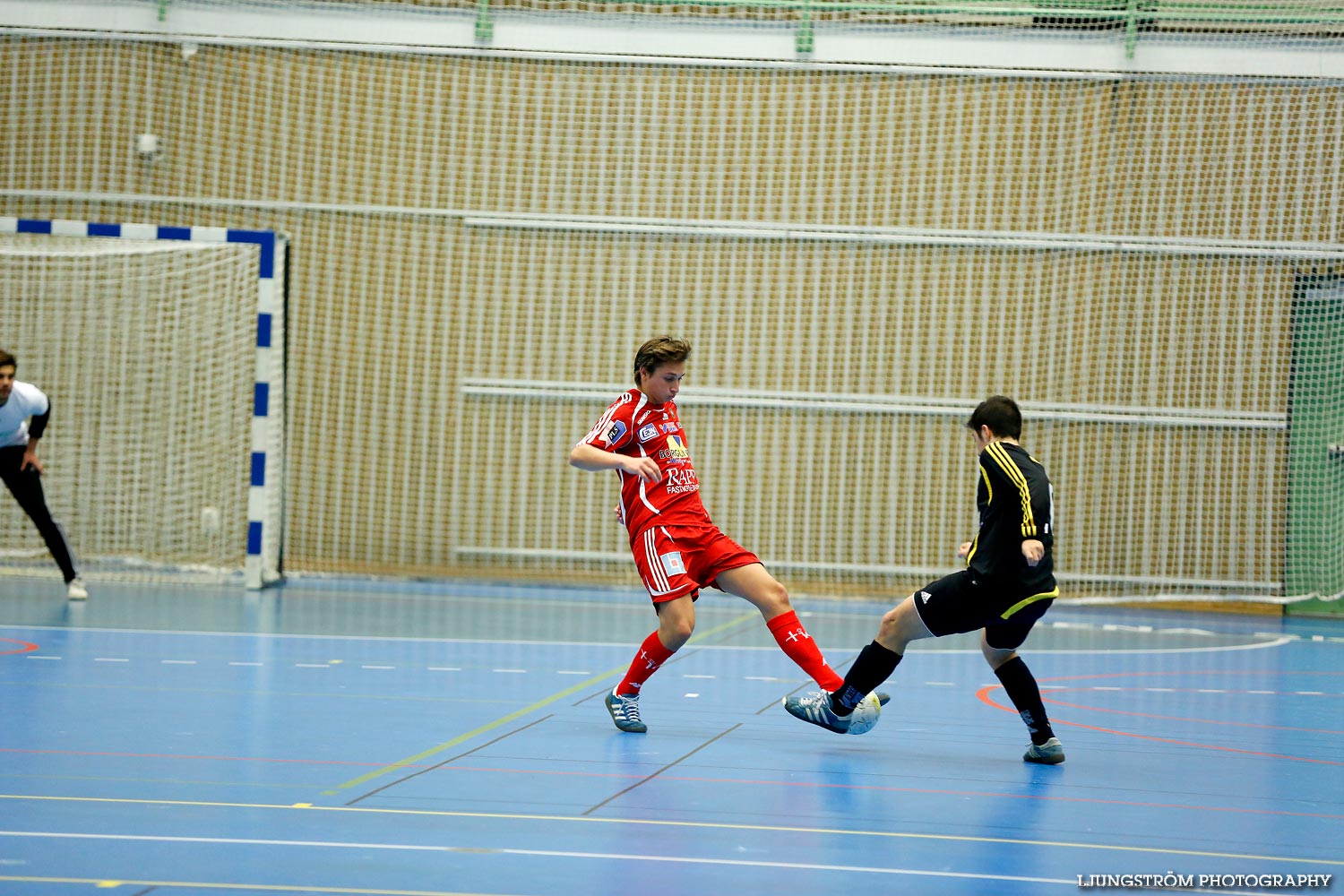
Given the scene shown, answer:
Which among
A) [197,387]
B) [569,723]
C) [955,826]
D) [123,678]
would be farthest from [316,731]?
[197,387]

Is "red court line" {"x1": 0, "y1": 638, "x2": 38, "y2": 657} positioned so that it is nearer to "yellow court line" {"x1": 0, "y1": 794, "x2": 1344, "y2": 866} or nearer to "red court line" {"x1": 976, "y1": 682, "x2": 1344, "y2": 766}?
"yellow court line" {"x1": 0, "y1": 794, "x2": 1344, "y2": 866}

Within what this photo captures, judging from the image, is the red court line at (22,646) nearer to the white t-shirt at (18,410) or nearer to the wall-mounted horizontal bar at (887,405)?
the white t-shirt at (18,410)

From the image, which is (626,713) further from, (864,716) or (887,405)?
(887,405)

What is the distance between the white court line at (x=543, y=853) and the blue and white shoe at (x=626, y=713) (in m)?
1.97

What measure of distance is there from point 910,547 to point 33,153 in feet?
30.4

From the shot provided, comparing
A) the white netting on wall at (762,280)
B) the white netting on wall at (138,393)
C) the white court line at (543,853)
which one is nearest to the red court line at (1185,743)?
the white court line at (543,853)

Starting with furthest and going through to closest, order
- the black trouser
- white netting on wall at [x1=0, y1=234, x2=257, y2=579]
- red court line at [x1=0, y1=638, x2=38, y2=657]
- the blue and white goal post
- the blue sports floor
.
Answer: white netting on wall at [x1=0, y1=234, x2=257, y2=579] < the blue and white goal post < the black trouser < red court line at [x1=0, y1=638, x2=38, y2=657] < the blue sports floor

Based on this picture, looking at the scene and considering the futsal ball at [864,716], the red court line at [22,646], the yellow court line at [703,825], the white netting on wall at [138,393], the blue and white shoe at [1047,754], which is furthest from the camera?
the white netting on wall at [138,393]

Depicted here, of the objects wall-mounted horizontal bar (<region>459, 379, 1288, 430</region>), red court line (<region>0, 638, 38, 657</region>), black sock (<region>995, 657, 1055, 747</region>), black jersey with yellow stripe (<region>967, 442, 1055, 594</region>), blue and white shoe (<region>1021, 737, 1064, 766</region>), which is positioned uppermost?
wall-mounted horizontal bar (<region>459, 379, 1288, 430</region>)

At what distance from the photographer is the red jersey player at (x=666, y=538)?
5.50 metres

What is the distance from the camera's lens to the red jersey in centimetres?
561

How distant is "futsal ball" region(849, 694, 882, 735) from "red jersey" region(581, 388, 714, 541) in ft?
3.22

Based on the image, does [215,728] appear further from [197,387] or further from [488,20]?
[488,20]

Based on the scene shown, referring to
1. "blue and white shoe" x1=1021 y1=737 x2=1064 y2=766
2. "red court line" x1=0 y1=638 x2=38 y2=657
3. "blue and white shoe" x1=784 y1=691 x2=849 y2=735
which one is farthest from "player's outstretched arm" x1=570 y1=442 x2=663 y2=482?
"red court line" x1=0 y1=638 x2=38 y2=657
